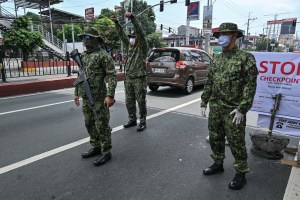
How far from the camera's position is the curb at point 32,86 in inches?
328

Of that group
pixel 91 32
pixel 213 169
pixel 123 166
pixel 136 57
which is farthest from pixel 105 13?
pixel 213 169

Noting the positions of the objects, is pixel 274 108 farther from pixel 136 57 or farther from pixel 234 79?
→ pixel 136 57

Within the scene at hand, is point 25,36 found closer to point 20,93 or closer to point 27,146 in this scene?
point 20,93

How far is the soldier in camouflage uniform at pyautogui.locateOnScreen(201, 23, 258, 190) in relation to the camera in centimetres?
258

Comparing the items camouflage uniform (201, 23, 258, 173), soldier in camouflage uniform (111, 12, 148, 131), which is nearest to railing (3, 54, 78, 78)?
soldier in camouflage uniform (111, 12, 148, 131)

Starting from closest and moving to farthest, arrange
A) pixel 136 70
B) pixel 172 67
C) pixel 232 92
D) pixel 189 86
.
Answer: pixel 232 92, pixel 136 70, pixel 172 67, pixel 189 86

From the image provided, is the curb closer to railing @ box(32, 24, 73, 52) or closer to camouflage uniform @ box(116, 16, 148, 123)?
camouflage uniform @ box(116, 16, 148, 123)

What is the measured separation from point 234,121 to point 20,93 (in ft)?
26.7

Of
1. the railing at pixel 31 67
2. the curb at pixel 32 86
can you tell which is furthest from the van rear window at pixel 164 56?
the railing at pixel 31 67

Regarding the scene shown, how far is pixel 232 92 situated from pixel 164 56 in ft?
18.8

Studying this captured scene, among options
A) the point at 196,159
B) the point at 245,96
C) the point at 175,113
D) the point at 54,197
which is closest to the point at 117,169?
the point at 54,197

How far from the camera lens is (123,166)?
10.8 ft

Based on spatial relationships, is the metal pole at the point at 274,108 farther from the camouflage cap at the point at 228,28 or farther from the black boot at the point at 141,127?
the black boot at the point at 141,127

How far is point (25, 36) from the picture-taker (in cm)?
1548
